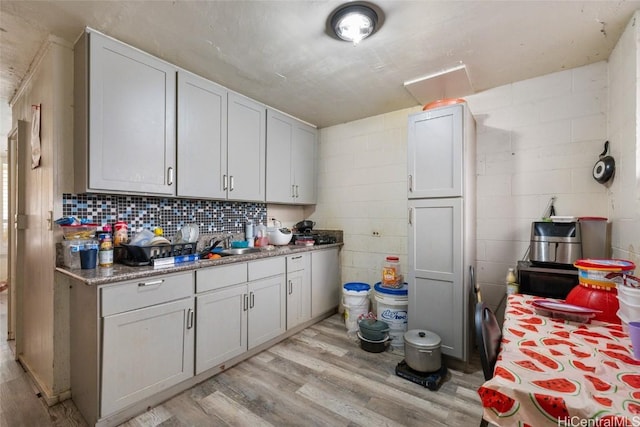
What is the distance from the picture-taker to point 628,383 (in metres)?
0.76

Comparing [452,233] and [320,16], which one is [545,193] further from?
[320,16]

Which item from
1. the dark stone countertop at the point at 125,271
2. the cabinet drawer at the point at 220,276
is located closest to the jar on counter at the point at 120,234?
the dark stone countertop at the point at 125,271

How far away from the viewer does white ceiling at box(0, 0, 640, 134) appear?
161cm

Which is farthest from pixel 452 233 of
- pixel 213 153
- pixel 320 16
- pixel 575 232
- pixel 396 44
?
pixel 213 153

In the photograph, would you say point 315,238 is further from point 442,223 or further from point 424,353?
point 424,353

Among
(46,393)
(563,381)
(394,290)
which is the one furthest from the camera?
(394,290)

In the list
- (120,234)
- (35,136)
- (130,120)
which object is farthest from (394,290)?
(35,136)

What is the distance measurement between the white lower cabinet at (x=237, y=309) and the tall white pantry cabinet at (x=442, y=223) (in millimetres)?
1236

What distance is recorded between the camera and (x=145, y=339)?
69.4 inches

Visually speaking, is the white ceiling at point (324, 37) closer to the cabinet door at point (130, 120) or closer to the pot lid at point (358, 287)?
the cabinet door at point (130, 120)

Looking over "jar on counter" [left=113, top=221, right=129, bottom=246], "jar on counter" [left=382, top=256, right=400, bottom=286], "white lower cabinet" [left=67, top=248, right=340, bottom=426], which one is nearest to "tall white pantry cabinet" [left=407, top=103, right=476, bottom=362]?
"jar on counter" [left=382, top=256, right=400, bottom=286]

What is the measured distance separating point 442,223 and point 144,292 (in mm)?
2217

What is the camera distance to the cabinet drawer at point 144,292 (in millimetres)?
1607

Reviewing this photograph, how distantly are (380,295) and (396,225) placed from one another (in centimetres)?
81
